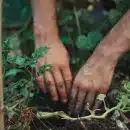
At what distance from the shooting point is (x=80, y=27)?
5.86 ft

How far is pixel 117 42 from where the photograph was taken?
59.4 inches

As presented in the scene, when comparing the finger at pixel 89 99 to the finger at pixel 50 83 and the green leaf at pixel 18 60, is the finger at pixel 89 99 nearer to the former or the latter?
the finger at pixel 50 83

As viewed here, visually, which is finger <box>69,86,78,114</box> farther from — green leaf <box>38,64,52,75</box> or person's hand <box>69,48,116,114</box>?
green leaf <box>38,64,52,75</box>

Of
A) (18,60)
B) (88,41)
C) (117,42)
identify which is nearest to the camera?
(18,60)

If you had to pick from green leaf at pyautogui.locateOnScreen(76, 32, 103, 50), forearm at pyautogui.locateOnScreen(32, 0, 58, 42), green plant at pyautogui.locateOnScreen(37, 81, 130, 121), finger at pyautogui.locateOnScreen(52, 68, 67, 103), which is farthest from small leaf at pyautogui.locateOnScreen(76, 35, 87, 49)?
green plant at pyautogui.locateOnScreen(37, 81, 130, 121)

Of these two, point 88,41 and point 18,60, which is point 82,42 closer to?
point 88,41

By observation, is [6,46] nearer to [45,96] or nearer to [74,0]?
[45,96]

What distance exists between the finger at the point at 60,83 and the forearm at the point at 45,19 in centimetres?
13

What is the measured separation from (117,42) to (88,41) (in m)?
0.17

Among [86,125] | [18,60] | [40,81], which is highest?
[18,60]

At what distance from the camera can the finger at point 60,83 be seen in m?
1.45

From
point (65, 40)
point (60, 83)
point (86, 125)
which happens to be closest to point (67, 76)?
point (60, 83)

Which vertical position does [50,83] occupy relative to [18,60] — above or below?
below

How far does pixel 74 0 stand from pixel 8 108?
0.69 m
